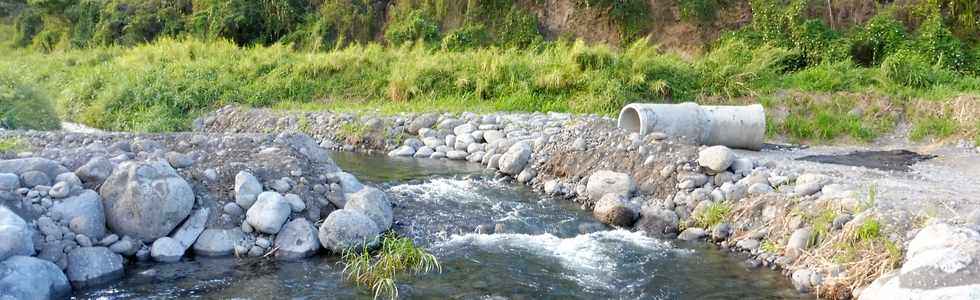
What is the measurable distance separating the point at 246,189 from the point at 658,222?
188 inches

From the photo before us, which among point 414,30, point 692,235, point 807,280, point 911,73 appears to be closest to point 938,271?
point 807,280

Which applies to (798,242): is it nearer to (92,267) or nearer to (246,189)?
(246,189)

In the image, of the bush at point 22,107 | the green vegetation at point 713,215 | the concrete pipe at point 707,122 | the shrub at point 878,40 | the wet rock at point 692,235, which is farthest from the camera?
the shrub at point 878,40

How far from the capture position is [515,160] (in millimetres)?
12969

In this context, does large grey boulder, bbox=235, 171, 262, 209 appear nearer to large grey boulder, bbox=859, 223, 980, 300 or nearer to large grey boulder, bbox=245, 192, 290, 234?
large grey boulder, bbox=245, 192, 290, 234

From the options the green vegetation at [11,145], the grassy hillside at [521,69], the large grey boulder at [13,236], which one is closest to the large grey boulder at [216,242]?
the large grey boulder at [13,236]

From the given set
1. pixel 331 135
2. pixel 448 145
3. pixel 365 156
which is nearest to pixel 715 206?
pixel 448 145

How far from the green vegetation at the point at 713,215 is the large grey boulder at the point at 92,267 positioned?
20.8 ft

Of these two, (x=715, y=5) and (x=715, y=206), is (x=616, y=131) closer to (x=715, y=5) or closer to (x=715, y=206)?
(x=715, y=206)

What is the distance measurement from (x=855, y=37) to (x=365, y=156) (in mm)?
12400

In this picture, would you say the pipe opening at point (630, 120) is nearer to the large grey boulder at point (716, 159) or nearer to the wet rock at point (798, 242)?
the large grey boulder at point (716, 159)

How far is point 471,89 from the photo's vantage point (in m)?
19.2

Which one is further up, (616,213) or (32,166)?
(32,166)

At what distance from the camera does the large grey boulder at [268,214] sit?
8477 millimetres
